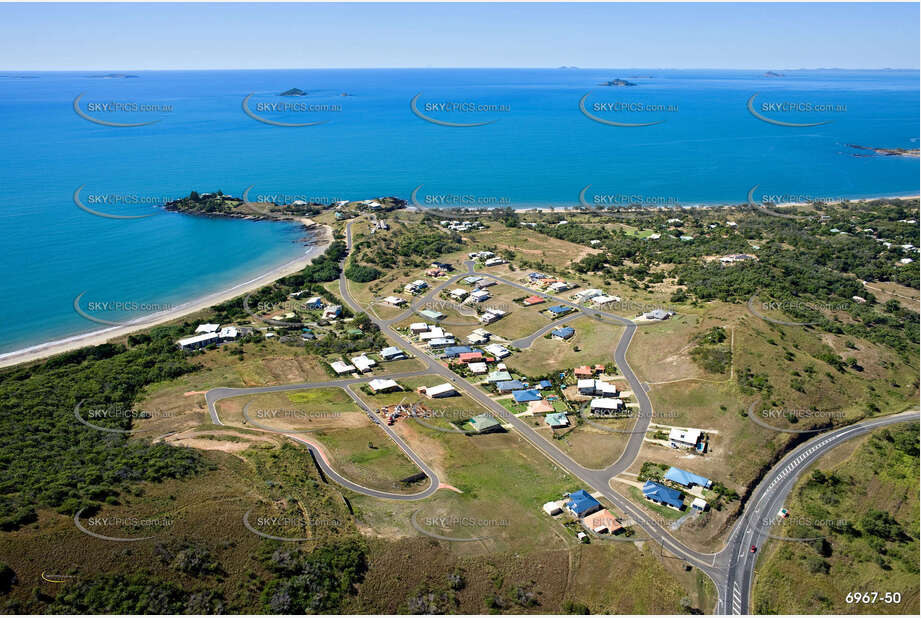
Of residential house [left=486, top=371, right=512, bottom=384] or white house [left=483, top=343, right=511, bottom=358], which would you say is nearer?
residential house [left=486, top=371, right=512, bottom=384]

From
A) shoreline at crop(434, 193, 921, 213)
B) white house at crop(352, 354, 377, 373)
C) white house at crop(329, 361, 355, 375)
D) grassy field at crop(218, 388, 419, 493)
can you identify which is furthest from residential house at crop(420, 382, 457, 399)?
shoreline at crop(434, 193, 921, 213)

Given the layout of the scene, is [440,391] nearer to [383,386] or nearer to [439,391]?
[439,391]

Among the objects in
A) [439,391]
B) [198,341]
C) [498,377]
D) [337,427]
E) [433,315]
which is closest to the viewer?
[337,427]

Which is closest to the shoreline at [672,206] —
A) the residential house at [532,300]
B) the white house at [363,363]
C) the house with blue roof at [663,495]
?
the residential house at [532,300]

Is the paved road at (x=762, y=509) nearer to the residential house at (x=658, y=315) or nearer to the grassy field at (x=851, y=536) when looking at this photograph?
the grassy field at (x=851, y=536)

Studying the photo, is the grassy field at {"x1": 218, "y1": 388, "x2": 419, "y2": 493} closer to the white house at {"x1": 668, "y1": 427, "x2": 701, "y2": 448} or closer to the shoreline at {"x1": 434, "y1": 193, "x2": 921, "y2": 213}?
the white house at {"x1": 668, "y1": 427, "x2": 701, "y2": 448}

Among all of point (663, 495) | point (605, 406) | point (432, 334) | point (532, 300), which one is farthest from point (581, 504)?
point (532, 300)

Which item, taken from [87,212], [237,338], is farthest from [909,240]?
[87,212]
